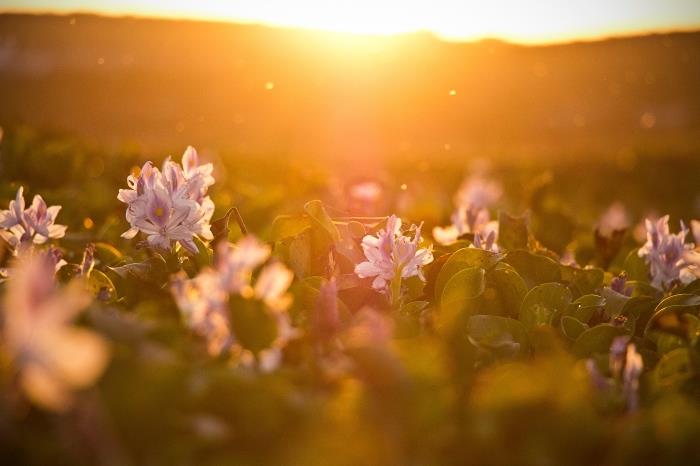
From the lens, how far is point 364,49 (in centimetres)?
6481

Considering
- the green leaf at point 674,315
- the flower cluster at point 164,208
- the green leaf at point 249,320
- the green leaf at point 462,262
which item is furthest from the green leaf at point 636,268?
the green leaf at point 249,320

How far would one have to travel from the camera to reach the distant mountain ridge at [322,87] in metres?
60.9

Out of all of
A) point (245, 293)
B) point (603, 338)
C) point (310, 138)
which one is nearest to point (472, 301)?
point (603, 338)

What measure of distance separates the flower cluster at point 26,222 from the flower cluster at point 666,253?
213 centimetres

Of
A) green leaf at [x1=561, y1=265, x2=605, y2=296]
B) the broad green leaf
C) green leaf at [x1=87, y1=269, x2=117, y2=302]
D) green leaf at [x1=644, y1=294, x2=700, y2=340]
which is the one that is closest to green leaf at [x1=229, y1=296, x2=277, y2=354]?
green leaf at [x1=87, y1=269, x2=117, y2=302]

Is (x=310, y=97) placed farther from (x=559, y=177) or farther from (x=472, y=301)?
(x=472, y=301)

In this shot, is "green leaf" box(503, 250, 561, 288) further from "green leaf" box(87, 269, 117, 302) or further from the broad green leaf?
"green leaf" box(87, 269, 117, 302)

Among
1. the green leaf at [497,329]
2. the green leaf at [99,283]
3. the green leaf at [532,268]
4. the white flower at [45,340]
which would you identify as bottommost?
the white flower at [45,340]

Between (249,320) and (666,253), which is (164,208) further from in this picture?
(666,253)

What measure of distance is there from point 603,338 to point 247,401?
1.22 metres

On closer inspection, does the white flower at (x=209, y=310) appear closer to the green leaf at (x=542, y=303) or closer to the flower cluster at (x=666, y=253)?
the green leaf at (x=542, y=303)

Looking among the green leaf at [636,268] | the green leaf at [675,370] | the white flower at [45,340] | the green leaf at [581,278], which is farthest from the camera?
the green leaf at [636,268]

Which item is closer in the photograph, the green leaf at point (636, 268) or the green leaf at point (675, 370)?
the green leaf at point (675, 370)

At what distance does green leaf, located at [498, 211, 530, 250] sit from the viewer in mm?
3291
